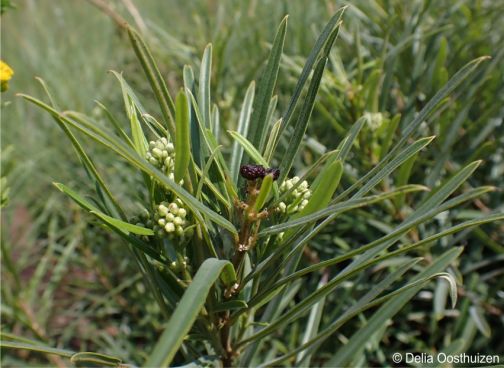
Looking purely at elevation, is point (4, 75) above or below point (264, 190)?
above

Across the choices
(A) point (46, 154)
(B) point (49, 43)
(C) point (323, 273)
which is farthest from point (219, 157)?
(B) point (49, 43)

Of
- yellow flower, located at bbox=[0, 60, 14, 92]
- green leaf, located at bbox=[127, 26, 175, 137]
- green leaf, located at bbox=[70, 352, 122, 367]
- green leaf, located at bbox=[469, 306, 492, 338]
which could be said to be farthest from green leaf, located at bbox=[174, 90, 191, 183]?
green leaf, located at bbox=[469, 306, 492, 338]

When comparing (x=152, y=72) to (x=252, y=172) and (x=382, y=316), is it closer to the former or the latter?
(x=252, y=172)

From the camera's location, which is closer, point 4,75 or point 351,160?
point 4,75

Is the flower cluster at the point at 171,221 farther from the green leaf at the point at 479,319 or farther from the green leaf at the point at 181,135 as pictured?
the green leaf at the point at 479,319

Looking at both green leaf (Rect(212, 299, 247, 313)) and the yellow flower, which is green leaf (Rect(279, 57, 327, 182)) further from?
the yellow flower

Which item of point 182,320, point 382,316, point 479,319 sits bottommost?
point 479,319

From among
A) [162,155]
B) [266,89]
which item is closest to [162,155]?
[162,155]
